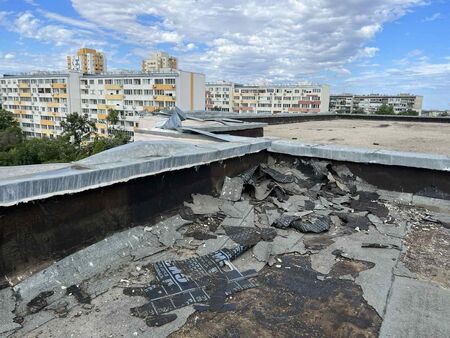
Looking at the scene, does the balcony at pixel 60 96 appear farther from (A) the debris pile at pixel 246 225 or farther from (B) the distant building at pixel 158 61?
(A) the debris pile at pixel 246 225

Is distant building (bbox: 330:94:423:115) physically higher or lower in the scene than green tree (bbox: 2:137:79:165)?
higher

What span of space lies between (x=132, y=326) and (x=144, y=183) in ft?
5.33

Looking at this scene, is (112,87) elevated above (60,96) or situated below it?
above

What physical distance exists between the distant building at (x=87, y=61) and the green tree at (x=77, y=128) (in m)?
53.9

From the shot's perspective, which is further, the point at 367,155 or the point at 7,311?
the point at 367,155

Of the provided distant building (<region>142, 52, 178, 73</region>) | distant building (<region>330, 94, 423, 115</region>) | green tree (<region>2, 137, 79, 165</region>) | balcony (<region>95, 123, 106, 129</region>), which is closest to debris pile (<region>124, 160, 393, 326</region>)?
green tree (<region>2, 137, 79, 165</region>)

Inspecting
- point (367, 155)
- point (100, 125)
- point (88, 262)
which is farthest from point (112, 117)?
point (88, 262)

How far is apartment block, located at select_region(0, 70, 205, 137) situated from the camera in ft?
202

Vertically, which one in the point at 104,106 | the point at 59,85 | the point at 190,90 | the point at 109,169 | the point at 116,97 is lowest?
the point at 109,169

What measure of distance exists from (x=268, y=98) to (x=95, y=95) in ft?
156

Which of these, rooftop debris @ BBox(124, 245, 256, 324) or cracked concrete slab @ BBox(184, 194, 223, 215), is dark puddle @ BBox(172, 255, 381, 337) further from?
cracked concrete slab @ BBox(184, 194, 223, 215)

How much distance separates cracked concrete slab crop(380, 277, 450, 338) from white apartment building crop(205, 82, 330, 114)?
3296 inches

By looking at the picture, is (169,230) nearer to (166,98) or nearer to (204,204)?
(204,204)

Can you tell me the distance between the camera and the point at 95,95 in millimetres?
70500
